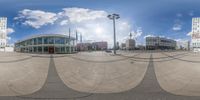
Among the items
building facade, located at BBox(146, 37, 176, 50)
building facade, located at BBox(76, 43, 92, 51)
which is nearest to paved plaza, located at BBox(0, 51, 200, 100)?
building facade, located at BBox(76, 43, 92, 51)

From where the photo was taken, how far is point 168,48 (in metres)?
1.81

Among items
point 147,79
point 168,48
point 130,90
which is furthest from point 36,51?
point 147,79

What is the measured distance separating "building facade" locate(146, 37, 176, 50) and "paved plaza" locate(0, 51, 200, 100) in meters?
0.35

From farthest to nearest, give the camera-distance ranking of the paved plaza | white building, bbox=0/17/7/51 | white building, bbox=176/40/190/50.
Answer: the paved plaza < white building, bbox=176/40/190/50 < white building, bbox=0/17/7/51

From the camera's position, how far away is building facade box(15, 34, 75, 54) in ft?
5.56

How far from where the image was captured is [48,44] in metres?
1.71

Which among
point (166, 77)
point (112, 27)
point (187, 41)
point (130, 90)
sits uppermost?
point (112, 27)

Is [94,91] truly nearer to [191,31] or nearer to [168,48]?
[168,48]

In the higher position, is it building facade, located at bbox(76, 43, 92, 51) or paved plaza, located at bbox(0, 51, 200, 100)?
building facade, located at bbox(76, 43, 92, 51)

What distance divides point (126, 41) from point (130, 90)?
1.00 m

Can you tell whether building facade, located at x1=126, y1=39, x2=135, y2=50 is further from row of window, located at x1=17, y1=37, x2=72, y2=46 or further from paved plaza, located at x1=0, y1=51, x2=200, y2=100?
row of window, located at x1=17, y1=37, x2=72, y2=46

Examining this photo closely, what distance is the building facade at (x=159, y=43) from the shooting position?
5.87 ft

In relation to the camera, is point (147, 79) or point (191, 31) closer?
point (191, 31)

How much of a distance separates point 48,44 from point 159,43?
98 cm
